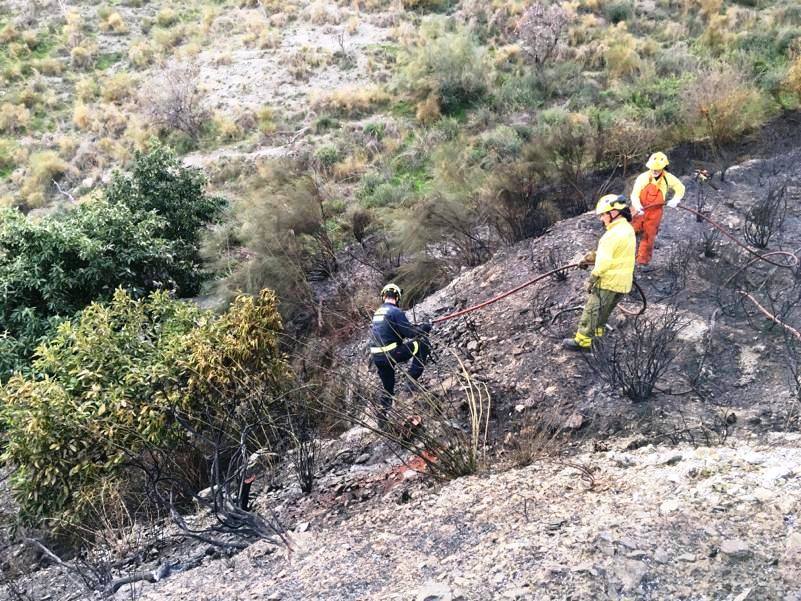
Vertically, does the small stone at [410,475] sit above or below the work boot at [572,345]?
below

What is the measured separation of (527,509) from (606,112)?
13.4 metres

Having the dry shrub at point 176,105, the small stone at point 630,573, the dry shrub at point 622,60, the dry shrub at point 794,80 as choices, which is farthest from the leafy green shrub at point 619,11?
the small stone at point 630,573

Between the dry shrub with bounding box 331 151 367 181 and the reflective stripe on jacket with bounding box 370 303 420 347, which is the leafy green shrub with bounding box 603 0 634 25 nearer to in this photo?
the dry shrub with bounding box 331 151 367 181

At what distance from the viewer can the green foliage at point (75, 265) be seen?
9633 mm

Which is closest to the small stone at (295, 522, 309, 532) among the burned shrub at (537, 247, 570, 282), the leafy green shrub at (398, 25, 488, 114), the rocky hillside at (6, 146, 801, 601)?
the rocky hillside at (6, 146, 801, 601)

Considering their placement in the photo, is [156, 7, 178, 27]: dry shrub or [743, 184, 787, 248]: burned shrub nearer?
[743, 184, 787, 248]: burned shrub

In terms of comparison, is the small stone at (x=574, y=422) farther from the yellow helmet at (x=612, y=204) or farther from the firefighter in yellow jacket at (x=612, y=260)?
the yellow helmet at (x=612, y=204)

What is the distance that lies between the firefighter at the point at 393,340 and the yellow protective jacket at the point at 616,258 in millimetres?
1775

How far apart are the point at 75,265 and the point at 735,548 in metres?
9.67

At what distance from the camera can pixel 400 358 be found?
6840mm

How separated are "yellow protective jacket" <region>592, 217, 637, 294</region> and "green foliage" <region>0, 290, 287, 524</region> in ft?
11.4

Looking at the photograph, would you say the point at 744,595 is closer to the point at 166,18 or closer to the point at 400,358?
the point at 400,358

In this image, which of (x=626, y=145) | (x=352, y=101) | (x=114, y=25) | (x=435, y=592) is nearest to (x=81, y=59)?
(x=114, y=25)

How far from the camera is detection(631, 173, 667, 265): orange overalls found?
25.7ft
